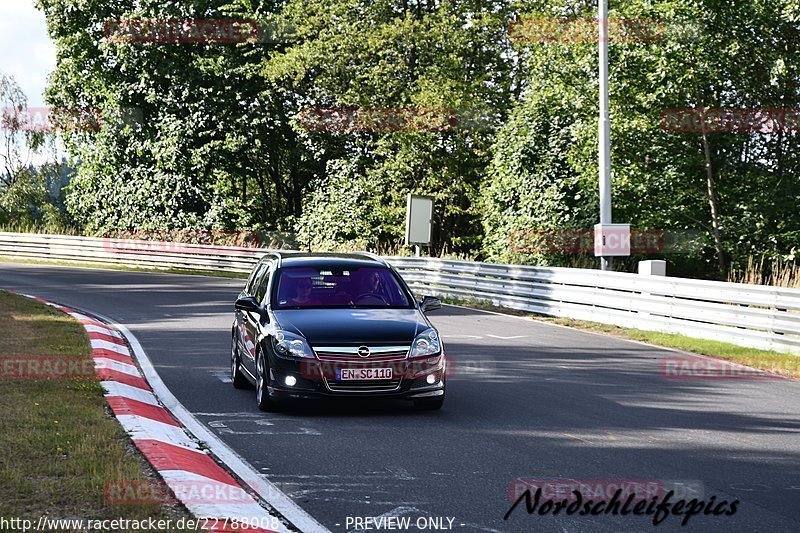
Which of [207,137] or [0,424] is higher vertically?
[207,137]

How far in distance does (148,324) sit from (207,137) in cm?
2651

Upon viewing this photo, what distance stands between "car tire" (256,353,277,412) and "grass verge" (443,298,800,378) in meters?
6.85

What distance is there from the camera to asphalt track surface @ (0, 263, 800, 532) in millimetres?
6410

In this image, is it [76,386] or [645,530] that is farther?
[76,386]

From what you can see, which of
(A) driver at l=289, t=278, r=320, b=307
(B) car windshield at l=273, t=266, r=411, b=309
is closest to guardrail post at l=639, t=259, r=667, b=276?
(B) car windshield at l=273, t=266, r=411, b=309

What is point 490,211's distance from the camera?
34.0 meters

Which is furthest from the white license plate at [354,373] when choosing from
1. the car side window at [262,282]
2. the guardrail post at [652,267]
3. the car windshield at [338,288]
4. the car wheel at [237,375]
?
the guardrail post at [652,267]

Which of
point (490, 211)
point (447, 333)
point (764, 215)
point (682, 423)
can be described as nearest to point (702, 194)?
point (764, 215)

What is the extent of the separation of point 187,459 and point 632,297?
12.5 metres

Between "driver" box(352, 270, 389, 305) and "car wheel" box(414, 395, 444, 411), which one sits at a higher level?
"driver" box(352, 270, 389, 305)

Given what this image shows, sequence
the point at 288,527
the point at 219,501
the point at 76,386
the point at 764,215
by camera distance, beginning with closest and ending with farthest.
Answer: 1. the point at 288,527
2. the point at 219,501
3. the point at 76,386
4. the point at 764,215

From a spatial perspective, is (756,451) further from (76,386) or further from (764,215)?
(764,215)

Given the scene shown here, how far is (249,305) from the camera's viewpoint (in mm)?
10648

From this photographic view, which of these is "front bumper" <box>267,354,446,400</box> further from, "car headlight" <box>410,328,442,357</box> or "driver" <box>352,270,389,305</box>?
"driver" <box>352,270,389,305</box>
